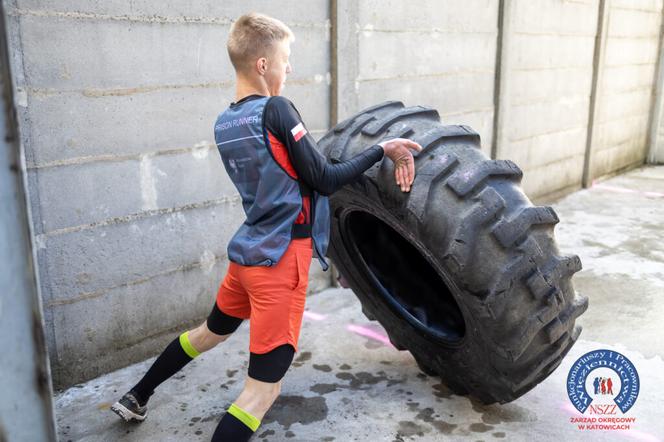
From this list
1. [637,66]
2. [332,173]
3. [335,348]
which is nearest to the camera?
[332,173]

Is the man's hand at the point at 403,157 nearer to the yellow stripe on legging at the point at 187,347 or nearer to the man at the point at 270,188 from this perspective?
the man at the point at 270,188

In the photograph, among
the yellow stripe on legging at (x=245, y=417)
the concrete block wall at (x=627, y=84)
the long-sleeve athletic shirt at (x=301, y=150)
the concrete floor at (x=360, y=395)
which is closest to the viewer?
the long-sleeve athletic shirt at (x=301, y=150)

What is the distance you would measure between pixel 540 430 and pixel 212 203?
207 cm

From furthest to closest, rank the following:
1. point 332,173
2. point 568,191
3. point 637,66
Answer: point 637,66 < point 568,191 < point 332,173

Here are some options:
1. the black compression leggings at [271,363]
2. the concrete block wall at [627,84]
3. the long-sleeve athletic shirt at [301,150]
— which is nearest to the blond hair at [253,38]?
the long-sleeve athletic shirt at [301,150]

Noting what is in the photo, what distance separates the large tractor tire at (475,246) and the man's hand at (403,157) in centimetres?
3

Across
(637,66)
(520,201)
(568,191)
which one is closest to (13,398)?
(520,201)

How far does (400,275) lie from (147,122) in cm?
150

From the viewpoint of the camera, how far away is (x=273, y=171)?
2072 millimetres

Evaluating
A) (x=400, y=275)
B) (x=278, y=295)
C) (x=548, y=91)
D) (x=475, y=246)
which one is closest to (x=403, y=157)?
(x=475, y=246)

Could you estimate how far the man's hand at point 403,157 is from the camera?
7.61ft

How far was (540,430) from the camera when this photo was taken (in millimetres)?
2592

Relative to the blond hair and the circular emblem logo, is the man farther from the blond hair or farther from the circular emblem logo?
the circular emblem logo

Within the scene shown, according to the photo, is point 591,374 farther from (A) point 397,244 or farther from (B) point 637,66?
(B) point 637,66
